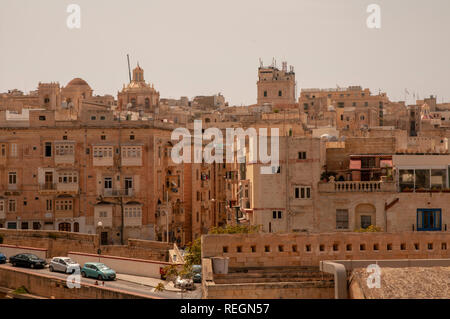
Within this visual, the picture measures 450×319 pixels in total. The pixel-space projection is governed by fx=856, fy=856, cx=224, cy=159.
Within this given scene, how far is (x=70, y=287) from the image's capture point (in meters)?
35.0

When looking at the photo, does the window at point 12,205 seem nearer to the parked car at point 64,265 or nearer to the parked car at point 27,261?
the parked car at point 27,261

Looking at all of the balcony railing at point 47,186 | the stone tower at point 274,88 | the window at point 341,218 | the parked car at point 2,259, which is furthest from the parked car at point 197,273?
the stone tower at point 274,88

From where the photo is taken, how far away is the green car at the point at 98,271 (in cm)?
4081

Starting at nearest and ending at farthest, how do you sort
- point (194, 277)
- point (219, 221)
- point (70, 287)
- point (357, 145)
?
point (70, 287), point (194, 277), point (357, 145), point (219, 221)

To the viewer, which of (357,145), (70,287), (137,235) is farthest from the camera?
(137,235)

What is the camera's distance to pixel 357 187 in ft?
134

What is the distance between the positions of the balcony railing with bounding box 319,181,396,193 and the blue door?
1759 mm

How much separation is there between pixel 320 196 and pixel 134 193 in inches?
763

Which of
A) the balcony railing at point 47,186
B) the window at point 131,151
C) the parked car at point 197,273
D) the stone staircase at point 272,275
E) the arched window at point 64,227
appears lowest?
the parked car at point 197,273

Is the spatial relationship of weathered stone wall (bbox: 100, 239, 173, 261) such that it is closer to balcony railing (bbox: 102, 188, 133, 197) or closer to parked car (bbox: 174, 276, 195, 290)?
balcony railing (bbox: 102, 188, 133, 197)

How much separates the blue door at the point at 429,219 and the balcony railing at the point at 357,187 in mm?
1759

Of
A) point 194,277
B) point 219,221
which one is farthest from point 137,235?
point 194,277

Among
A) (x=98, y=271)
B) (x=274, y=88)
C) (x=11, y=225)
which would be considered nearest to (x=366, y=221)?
Answer: (x=98, y=271)

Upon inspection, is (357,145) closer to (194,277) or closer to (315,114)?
(194,277)
